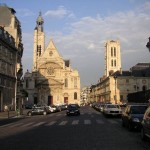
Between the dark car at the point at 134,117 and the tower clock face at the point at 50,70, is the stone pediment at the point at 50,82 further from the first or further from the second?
the dark car at the point at 134,117

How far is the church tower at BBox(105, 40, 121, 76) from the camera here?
148625mm

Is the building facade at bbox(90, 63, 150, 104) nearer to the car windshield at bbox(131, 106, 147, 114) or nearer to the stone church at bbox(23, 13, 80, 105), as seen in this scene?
the stone church at bbox(23, 13, 80, 105)

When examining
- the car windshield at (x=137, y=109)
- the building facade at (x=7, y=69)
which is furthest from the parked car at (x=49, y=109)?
the car windshield at (x=137, y=109)

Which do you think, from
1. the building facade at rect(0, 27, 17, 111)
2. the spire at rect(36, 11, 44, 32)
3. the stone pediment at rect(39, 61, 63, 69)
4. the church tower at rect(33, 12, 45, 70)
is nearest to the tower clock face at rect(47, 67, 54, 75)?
the stone pediment at rect(39, 61, 63, 69)

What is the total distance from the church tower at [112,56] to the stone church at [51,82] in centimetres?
3461

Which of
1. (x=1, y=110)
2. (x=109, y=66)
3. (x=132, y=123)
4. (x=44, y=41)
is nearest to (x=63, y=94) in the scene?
(x=44, y=41)

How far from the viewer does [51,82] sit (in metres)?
114

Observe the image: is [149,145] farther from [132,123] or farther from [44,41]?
[44,41]

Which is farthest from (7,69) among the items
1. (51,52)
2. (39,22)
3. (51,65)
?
(39,22)

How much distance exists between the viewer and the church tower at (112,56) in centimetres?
14862

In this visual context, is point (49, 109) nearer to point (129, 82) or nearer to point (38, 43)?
point (129, 82)

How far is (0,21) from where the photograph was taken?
70.0 meters

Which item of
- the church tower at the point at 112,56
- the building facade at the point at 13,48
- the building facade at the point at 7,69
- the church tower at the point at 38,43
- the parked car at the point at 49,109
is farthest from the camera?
the church tower at the point at 112,56

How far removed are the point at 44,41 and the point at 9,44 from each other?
66.2 metres
